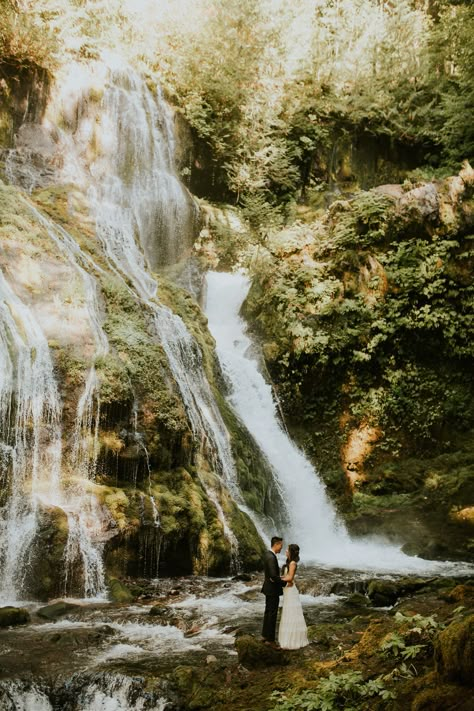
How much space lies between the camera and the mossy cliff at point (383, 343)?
13969mm

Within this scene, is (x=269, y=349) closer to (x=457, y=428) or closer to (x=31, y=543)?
(x=457, y=428)

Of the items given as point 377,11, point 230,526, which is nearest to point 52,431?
point 230,526

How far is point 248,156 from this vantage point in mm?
20516

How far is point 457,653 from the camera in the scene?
3.66 m

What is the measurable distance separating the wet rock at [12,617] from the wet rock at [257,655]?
292 centimetres

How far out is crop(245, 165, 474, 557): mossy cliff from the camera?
14.0m

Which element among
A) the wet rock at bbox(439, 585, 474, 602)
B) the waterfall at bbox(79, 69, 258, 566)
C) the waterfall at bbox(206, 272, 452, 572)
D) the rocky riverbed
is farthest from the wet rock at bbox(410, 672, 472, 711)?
the waterfall at bbox(79, 69, 258, 566)

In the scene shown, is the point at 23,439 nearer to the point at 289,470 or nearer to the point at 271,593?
A: the point at 271,593

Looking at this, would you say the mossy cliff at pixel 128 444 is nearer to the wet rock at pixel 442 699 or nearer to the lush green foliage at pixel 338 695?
the lush green foliage at pixel 338 695

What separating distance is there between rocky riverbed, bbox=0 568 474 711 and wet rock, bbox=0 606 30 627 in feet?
0.12

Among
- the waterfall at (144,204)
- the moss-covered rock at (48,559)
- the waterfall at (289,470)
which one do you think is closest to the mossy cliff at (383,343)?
the waterfall at (289,470)

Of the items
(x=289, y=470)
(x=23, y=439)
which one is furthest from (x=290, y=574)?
(x=289, y=470)

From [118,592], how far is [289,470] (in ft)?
21.9

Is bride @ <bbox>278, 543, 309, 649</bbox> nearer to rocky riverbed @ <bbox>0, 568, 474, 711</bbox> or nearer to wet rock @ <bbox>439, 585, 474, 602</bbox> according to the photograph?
rocky riverbed @ <bbox>0, 568, 474, 711</bbox>
